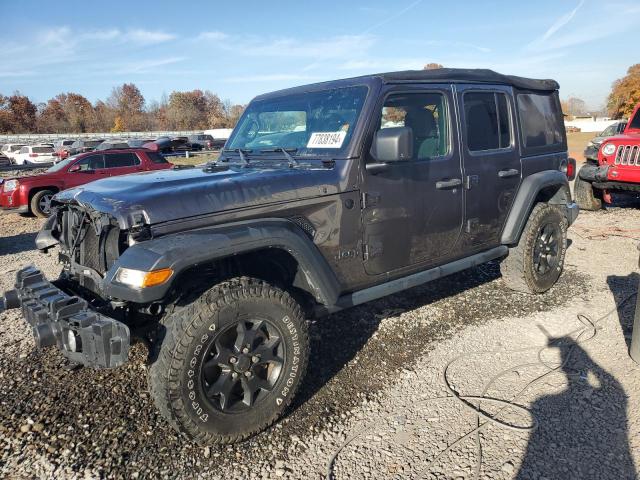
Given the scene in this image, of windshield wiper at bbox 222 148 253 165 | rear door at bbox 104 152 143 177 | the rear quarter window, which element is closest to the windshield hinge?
windshield wiper at bbox 222 148 253 165

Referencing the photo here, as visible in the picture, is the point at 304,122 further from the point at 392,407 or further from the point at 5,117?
the point at 5,117

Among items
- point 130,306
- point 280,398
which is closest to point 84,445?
point 130,306

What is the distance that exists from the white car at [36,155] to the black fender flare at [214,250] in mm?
29990

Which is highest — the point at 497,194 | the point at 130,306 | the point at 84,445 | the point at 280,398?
the point at 497,194

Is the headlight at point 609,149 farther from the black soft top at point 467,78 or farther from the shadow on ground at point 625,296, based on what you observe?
the black soft top at point 467,78

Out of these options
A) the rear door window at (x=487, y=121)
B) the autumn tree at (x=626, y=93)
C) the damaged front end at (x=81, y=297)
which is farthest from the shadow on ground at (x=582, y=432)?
the autumn tree at (x=626, y=93)

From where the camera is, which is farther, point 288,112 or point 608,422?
point 288,112

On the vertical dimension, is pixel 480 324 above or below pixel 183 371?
below

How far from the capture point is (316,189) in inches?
117

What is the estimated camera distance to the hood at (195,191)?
250 cm

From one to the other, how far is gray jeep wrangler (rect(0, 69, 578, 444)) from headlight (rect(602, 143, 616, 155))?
5.16m

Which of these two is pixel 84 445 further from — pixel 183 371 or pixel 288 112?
pixel 288 112

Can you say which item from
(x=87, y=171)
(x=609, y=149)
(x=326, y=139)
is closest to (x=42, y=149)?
(x=87, y=171)

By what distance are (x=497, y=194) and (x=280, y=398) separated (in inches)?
104
